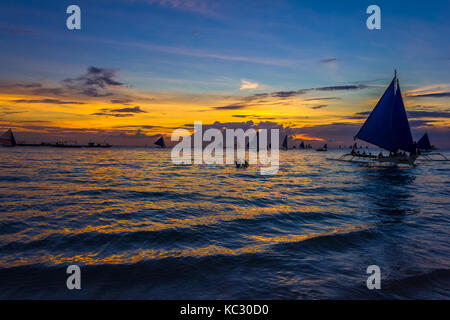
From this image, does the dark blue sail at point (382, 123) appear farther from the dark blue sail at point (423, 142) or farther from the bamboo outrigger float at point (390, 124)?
the dark blue sail at point (423, 142)

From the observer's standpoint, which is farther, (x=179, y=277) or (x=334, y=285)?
(x=179, y=277)

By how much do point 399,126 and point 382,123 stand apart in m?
2.96

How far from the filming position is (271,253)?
8.98 m

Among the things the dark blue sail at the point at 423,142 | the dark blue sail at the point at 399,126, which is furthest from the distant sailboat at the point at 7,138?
the dark blue sail at the point at 423,142

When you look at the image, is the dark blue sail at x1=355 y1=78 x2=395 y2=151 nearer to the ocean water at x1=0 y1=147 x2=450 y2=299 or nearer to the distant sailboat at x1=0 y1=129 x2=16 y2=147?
the ocean water at x1=0 y1=147 x2=450 y2=299

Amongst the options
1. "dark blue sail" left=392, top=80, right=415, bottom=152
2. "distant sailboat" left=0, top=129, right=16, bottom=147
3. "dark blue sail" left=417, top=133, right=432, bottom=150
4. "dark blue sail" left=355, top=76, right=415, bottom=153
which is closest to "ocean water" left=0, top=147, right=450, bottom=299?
"dark blue sail" left=355, top=76, right=415, bottom=153

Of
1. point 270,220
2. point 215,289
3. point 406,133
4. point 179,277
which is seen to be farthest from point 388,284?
point 406,133

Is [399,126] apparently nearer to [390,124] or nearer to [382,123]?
[390,124]

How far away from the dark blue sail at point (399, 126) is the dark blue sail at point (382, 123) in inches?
26.6

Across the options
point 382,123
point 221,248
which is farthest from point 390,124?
point 221,248

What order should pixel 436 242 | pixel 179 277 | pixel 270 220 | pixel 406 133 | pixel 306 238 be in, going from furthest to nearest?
pixel 406 133 < pixel 270 220 < pixel 306 238 < pixel 436 242 < pixel 179 277
